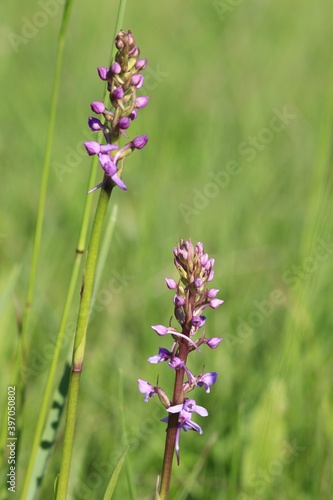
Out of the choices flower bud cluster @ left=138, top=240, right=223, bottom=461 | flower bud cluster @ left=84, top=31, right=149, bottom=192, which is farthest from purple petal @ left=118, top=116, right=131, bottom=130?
flower bud cluster @ left=138, top=240, right=223, bottom=461

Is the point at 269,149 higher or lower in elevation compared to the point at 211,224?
higher

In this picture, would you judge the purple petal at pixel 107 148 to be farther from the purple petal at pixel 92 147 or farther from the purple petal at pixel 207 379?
the purple petal at pixel 207 379

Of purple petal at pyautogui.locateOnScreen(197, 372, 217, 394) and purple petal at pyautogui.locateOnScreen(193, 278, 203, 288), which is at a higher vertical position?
purple petal at pyautogui.locateOnScreen(193, 278, 203, 288)

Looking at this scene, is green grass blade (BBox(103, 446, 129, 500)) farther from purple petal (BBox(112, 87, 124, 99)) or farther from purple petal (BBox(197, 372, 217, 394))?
purple petal (BBox(112, 87, 124, 99))

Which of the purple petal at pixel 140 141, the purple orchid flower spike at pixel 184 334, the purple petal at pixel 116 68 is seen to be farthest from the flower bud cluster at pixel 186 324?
the purple petal at pixel 116 68

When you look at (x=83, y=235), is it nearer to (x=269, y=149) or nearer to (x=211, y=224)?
(x=211, y=224)

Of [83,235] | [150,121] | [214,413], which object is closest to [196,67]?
[150,121]
